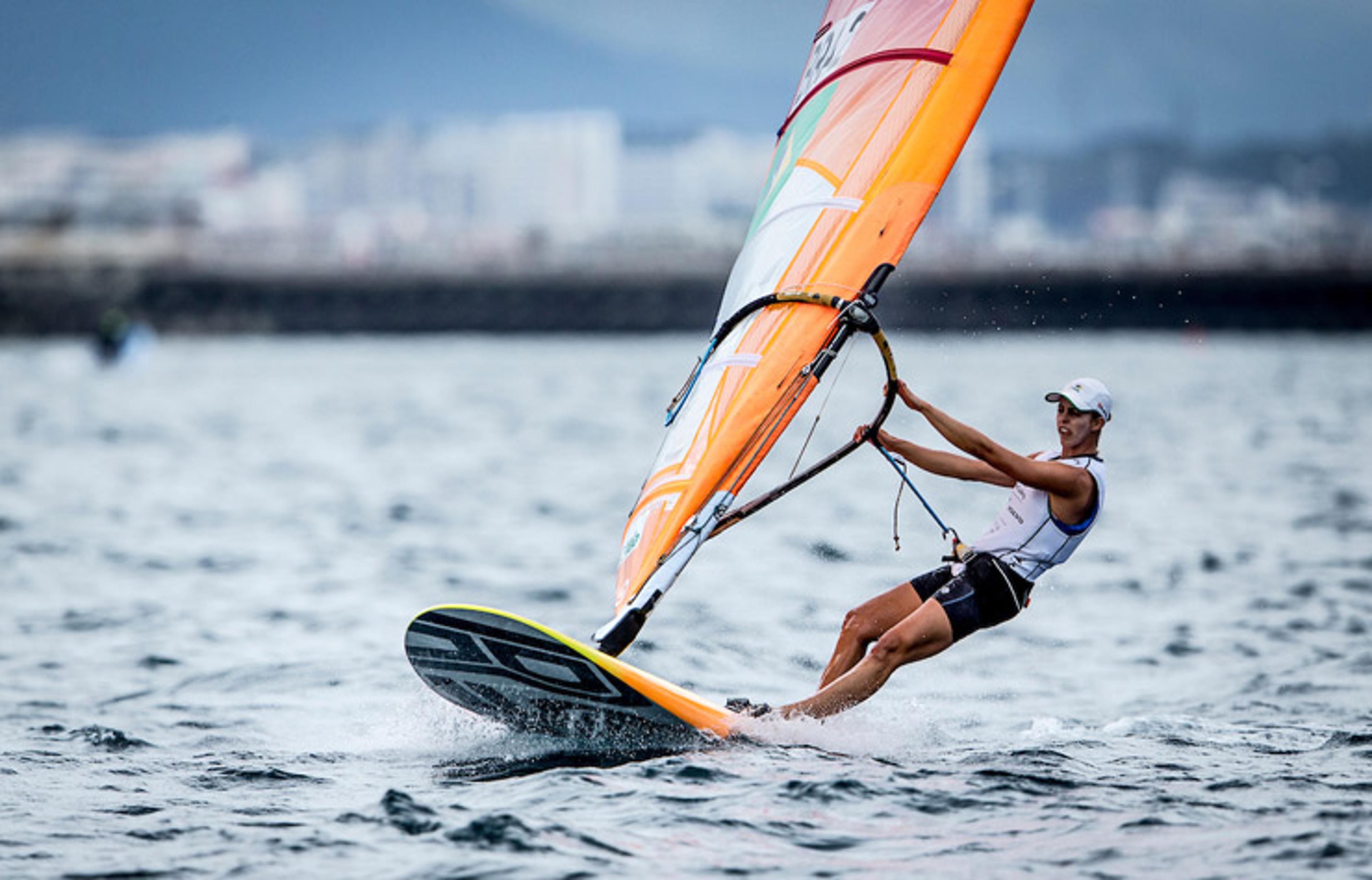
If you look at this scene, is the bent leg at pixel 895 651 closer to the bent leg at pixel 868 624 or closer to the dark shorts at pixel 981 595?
the dark shorts at pixel 981 595

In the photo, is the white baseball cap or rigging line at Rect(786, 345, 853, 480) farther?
the white baseball cap

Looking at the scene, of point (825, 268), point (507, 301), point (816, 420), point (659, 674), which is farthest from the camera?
point (507, 301)

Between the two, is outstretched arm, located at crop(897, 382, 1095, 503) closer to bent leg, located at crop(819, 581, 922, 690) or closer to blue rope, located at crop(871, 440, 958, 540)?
blue rope, located at crop(871, 440, 958, 540)

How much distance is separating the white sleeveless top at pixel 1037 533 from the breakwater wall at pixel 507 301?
166ft

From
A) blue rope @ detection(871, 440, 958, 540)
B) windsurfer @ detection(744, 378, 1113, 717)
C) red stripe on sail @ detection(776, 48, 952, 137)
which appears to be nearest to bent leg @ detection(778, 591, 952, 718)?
windsurfer @ detection(744, 378, 1113, 717)

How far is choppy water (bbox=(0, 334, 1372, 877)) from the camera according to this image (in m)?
6.10

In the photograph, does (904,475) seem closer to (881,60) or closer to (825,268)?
(825,268)

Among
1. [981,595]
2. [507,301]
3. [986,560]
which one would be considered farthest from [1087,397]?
[507,301]

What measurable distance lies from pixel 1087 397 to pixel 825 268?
1.30 metres

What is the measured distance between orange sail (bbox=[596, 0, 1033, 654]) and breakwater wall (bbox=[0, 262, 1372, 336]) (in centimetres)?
5020

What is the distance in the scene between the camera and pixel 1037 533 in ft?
24.0

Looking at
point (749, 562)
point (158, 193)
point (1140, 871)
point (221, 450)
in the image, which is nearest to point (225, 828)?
point (1140, 871)

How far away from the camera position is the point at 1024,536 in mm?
7324

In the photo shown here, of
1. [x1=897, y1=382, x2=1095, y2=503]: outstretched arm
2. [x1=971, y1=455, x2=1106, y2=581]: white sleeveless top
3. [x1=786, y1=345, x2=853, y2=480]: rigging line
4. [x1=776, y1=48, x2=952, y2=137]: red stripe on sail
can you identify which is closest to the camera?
[x1=786, y1=345, x2=853, y2=480]: rigging line
